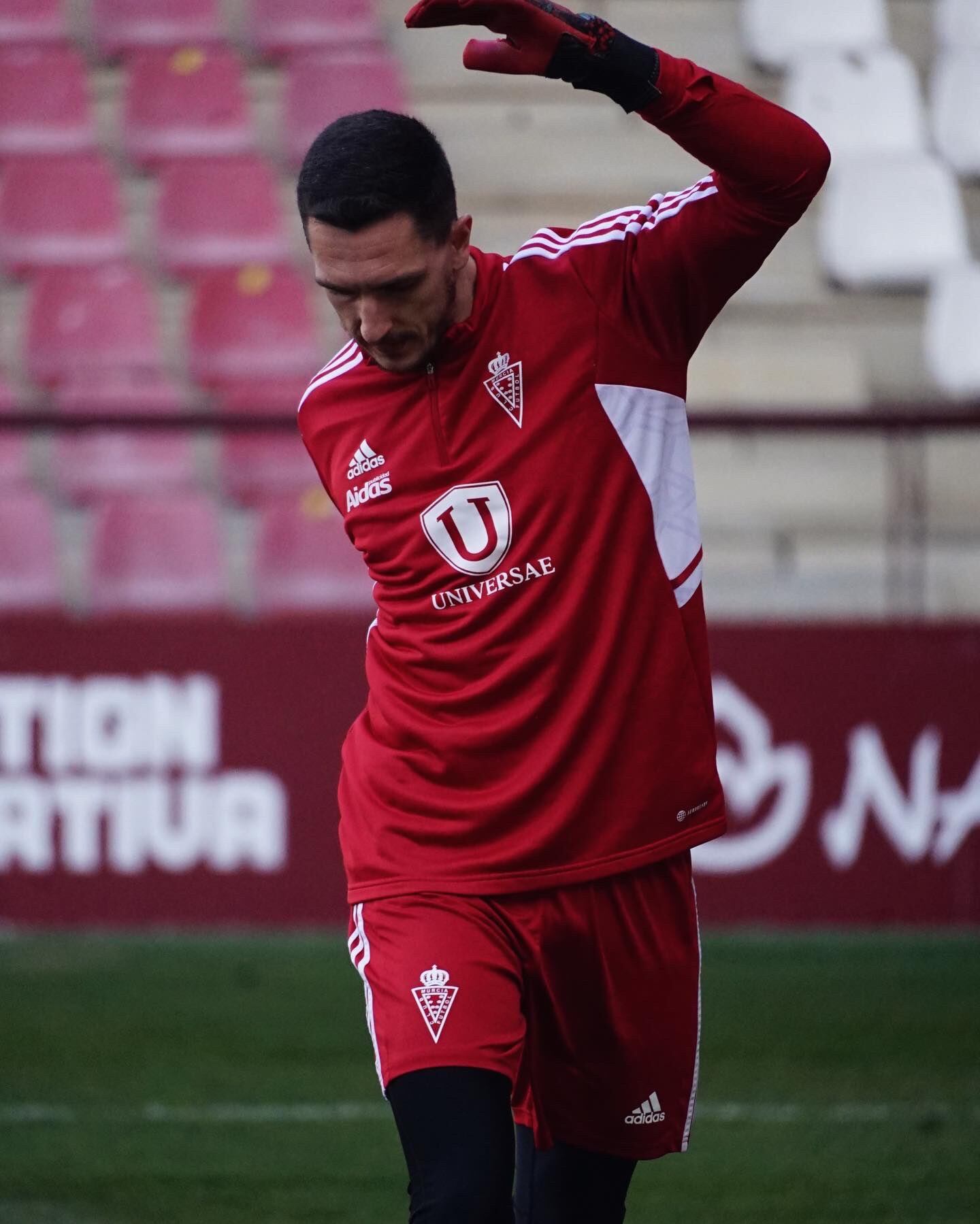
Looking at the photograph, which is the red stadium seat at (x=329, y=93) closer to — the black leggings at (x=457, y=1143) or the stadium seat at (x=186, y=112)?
the stadium seat at (x=186, y=112)

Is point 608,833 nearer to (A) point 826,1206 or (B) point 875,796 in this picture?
(A) point 826,1206

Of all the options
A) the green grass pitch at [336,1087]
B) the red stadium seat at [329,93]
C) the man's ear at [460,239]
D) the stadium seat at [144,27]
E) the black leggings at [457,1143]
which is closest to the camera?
the black leggings at [457,1143]

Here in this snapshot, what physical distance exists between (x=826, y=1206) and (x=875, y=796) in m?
2.53

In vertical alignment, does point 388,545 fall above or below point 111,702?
above

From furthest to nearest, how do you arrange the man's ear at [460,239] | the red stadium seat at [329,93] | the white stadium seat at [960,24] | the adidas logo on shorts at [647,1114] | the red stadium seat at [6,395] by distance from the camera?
1. the white stadium seat at [960,24]
2. the red stadium seat at [329,93]
3. the red stadium seat at [6,395]
4. the adidas logo on shorts at [647,1114]
5. the man's ear at [460,239]

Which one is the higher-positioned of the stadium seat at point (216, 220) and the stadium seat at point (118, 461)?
the stadium seat at point (216, 220)

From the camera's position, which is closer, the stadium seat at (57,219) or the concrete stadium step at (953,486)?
the concrete stadium step at (953,486)

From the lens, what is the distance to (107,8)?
9.80 meters

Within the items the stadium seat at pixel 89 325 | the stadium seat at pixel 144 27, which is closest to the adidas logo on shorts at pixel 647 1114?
the stadium seat at pixel 89 325

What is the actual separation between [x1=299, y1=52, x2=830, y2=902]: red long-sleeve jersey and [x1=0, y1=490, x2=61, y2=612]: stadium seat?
413cm

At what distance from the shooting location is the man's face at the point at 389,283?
8.01ft

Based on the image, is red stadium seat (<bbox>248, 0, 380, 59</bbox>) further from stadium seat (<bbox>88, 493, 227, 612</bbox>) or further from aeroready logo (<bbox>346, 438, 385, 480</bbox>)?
aeroready logo (<bbox>346, 438, 385, 480</bbox>)

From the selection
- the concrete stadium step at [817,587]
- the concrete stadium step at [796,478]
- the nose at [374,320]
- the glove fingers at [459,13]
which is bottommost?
the concrete stadium step at [817,587]

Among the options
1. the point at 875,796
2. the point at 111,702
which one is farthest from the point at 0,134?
the point at 875,796
